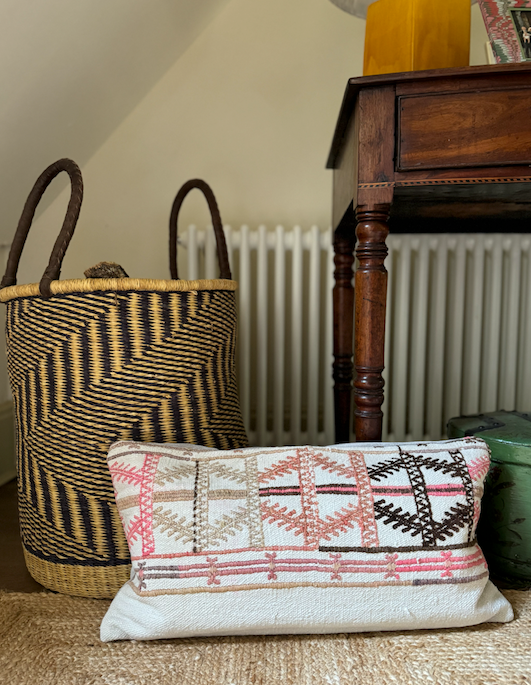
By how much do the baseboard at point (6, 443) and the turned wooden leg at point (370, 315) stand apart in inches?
40.7

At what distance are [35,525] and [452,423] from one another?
0.77 m

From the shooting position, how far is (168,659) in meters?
0.64

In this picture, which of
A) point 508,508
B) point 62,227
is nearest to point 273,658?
point 508,508

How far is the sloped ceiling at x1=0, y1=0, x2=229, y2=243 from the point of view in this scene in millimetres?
1056

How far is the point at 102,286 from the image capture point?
0.79 meters

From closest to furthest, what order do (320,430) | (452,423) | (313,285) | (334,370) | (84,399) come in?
(84,399) → (452,423) → (334,370) → (313,285) → (320,430)

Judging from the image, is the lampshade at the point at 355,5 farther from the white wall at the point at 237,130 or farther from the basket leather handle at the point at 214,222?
the basket leather handle at the point at 214,222

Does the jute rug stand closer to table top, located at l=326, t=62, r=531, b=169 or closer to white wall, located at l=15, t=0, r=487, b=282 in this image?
table top, located at l=326, t=62, r=531, b=169

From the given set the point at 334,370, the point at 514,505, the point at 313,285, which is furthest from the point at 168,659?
the point at 313,285

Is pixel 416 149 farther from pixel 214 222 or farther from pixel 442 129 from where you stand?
pixel 214 222

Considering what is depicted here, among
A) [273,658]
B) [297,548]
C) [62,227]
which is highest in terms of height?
[62,227]

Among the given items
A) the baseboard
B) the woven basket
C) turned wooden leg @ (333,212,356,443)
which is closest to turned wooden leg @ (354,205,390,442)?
the woven basket

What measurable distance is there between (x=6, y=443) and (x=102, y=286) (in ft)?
2.86

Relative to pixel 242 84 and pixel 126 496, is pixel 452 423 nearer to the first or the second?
pixel 126 496
